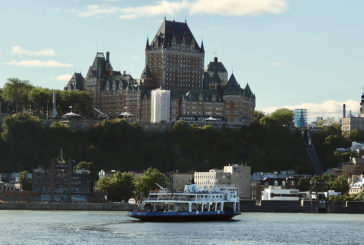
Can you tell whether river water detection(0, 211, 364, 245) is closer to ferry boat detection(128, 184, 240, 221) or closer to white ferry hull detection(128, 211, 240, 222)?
white ferry hull detection(128, 211, 240, 222)

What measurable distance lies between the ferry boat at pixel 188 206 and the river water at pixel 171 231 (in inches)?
97.4

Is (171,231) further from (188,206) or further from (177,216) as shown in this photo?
(188,206)

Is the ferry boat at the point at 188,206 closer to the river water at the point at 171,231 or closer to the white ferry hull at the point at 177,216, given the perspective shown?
the white ferry hull at the point at 177,216

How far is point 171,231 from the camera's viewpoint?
→ 148250 mm

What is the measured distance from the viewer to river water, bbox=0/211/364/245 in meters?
136

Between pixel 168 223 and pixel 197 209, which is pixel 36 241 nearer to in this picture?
pixel 168 223

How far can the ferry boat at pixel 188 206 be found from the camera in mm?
168875

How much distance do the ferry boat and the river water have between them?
2.47m

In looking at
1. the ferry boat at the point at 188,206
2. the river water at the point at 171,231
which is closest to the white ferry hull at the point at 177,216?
the ferry boat at the point at 188,206

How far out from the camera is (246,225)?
16500 cm

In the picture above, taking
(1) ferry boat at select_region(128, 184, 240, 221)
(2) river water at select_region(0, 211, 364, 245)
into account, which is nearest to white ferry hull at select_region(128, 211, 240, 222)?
(1) ferry boat at select_region(128, 184, 240, 221)

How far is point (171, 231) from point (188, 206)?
2625cm

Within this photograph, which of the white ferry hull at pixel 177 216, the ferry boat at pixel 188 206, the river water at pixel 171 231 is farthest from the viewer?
the ferry boat at pixel 188 206

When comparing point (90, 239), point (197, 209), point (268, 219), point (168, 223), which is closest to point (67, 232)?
point (90, 239)
